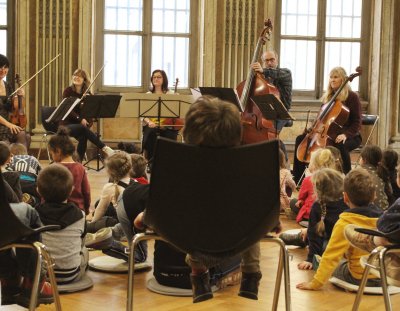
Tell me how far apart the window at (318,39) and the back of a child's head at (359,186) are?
6.77 m

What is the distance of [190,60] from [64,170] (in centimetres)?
684

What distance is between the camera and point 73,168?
4738 mm

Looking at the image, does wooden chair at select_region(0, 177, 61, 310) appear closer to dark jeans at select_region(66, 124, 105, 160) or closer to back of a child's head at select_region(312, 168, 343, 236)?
back of a child's head at select_region(312, 168, 343, 236)

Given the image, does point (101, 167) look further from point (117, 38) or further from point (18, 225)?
point (18, 225)

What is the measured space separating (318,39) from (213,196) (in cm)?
825

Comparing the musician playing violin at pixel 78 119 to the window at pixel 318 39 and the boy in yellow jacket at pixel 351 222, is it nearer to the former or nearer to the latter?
the window at pixel 318 39

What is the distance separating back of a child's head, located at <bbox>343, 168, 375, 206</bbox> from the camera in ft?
11.5

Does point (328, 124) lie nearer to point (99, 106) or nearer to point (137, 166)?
point (99, 106)

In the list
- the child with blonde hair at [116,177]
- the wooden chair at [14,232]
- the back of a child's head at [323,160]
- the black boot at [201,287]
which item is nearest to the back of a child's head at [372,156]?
the back of a child's head at [323,160]

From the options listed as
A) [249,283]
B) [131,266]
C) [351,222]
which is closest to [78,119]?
[351,222]

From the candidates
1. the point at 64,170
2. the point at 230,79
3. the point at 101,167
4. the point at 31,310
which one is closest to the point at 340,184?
the point at 64,170

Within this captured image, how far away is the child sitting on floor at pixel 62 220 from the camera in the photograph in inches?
135

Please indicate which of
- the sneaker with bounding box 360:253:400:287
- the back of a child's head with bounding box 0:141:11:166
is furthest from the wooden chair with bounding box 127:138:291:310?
the back of a child's head with bounding box 0:141:11:166

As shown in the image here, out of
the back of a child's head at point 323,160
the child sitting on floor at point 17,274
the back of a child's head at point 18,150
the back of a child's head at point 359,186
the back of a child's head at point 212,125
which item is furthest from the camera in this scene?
the back of a child's head at point 18,150
